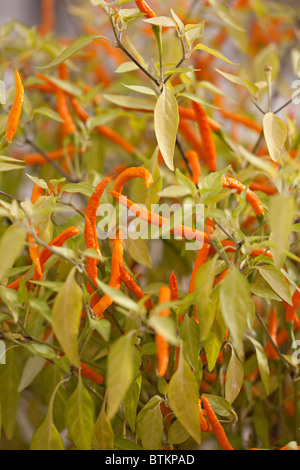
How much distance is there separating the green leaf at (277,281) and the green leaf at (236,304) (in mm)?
66

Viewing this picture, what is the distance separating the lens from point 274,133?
0.40m

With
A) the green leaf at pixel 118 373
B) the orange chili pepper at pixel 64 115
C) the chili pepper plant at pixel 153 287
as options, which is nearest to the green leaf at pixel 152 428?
the chili pepper plant at pixel 153 287

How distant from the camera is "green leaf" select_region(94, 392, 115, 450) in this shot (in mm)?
391

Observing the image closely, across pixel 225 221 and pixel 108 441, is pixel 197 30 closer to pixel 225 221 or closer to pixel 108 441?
pixel 225 221

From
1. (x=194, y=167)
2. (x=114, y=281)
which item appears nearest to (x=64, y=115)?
(x=194, y=167)

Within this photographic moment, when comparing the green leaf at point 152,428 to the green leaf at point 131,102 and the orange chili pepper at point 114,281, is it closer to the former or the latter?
the orange chili pepper at point 114,281

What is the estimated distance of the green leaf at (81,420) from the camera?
1.20 ft

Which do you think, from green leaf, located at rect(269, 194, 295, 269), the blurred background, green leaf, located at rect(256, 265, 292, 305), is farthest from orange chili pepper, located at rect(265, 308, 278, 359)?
the blurred background

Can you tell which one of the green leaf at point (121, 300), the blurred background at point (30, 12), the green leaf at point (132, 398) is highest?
the blurred background at point (30, 12)

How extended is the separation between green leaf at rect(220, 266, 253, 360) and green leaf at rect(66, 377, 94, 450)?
0.41ft

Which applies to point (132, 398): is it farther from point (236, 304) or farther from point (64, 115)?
point (64, 115)

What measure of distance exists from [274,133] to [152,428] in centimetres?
25

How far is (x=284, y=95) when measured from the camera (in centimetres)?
90
